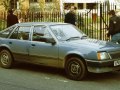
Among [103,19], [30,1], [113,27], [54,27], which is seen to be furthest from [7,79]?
[30,1]

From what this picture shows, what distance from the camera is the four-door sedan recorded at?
32.1 ft

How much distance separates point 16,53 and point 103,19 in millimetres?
5671

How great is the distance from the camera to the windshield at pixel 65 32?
10.8 meters

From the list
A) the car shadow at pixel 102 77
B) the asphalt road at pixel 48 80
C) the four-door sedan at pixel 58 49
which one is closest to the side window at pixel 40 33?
the four-door sedan at pixel 58 49

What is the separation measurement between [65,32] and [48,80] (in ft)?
5.56

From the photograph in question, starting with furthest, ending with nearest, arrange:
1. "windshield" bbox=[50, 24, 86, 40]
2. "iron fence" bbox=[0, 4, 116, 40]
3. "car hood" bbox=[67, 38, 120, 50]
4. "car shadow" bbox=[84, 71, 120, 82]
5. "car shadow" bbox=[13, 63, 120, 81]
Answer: "iron fence" bbox=[0, 4, 116, 40] < "windshield" bbox=[50, 24, 86, 40] < "car shadow" bbox=[13, 63, 120, 81] < "car shadow" bbox=[84, 71, 120, 82] < "car hood" bbox=[67, 38, 120, 50]

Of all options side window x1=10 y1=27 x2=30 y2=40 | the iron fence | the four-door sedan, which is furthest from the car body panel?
the iron fence

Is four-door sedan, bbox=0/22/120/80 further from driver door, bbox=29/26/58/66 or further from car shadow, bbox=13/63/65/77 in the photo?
car shadow, bbox=13/63/65/77

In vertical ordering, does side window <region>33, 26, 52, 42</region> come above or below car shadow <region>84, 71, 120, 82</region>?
above

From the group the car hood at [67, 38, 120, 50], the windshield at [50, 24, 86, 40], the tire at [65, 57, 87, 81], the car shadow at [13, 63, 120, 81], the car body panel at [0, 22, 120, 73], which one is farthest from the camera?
the windshield at [50, 24, 86, 40]

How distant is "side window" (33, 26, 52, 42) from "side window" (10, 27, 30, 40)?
1.03 feet

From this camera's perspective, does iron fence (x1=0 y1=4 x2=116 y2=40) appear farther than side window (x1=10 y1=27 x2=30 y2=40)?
Yes

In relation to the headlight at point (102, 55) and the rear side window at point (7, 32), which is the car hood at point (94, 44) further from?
the rear side window at point (7, 32)

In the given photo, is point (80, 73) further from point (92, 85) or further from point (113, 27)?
point (113, 27)
